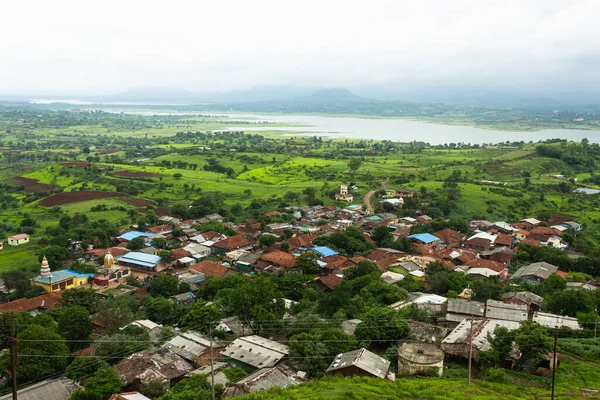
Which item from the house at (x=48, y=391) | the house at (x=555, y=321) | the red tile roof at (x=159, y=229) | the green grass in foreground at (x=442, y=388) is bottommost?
the red tile roof at (x=159, y=229)

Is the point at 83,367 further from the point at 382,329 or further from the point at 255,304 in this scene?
the point at 382,329

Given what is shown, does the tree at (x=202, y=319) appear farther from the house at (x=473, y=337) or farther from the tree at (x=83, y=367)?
the house at (x=473, y=337)

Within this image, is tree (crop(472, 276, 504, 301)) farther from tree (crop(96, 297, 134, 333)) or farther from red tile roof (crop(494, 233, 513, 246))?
tree (crop(96, 297, 134, 333))

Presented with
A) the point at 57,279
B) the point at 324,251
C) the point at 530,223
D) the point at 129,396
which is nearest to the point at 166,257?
the point at 57,279

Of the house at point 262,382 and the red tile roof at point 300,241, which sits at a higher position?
the house at point 262,382

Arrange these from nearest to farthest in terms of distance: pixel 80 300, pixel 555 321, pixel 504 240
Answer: pixel 555 321 → pixel 80 300 → pixel 504 240

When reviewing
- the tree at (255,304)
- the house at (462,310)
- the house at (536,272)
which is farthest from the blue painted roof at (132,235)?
the house at (536,272)

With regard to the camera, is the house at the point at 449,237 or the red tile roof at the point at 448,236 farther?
the red tile roof at the point at 448,236

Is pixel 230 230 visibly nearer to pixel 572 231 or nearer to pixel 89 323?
pixel 89 323
